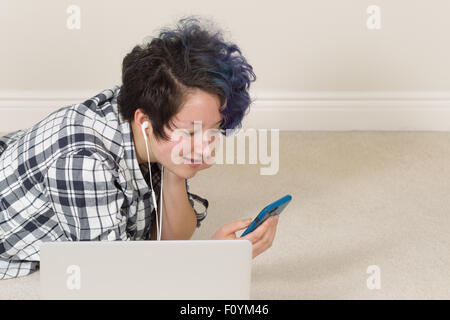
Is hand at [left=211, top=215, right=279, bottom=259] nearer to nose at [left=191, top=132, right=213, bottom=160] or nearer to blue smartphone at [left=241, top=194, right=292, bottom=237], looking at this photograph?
blue smartphone at [left=241, top=194, right=292, bottom=237]

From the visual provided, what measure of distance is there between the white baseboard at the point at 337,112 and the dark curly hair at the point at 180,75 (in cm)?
109

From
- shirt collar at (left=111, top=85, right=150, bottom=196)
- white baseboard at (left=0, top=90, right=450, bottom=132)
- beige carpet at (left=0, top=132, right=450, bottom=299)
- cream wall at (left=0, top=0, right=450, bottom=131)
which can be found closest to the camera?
shirt collar at (left=111, top=85, right=150, bottom=196)

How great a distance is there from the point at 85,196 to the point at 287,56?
1.23m

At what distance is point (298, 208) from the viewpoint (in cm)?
188

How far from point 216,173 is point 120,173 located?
77 centimetres

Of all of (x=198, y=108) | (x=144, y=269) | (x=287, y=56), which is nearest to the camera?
(x=144, y=269)

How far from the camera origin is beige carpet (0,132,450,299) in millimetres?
1533

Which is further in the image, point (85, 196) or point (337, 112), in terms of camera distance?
point (337, 112)

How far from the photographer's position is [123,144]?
1345mm

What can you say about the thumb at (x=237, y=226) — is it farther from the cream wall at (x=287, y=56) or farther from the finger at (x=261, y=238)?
the cream wall at (x=287, y=56)

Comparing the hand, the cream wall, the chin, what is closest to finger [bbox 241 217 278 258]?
the hand

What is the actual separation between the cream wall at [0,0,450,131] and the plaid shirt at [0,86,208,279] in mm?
899

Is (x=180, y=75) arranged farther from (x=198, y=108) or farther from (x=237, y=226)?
(x=237, y=226)

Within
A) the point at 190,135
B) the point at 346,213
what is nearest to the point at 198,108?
the point at 190,135
